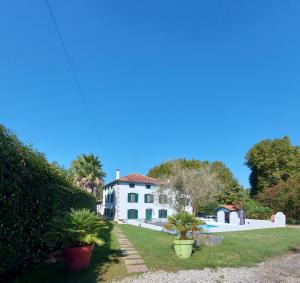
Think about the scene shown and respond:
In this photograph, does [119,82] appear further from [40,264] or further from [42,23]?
[40,264]

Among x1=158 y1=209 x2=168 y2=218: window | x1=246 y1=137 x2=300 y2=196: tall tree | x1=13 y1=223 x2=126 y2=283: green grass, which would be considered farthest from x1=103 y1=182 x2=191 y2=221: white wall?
x1=13 y1=223 x2=126 y2=283: green grass

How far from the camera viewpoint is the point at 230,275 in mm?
6070

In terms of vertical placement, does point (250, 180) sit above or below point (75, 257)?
above

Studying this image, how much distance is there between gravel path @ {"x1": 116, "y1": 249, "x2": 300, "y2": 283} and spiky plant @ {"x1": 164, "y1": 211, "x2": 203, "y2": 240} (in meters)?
1.63

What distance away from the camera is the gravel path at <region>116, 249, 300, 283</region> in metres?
5.67

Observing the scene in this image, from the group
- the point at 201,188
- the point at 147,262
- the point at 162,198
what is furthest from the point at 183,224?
the point at 162,198

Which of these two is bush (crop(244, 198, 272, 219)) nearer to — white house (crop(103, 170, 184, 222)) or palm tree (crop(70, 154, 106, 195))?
white house (crop(103, 170, 184, 222))

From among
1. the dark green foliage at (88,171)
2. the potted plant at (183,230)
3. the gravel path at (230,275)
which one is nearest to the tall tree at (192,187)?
the dark green foliage at (88,171)

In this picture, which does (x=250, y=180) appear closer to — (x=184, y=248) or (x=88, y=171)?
(x=88, y=171)

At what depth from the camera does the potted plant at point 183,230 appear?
25.4ft

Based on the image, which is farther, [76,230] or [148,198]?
[148,198]

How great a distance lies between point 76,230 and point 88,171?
2357 cm

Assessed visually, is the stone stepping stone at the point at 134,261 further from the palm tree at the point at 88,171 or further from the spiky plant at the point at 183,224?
the palm tree at the point at 88,171

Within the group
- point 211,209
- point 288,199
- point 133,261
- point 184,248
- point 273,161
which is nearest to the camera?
point 133,261
